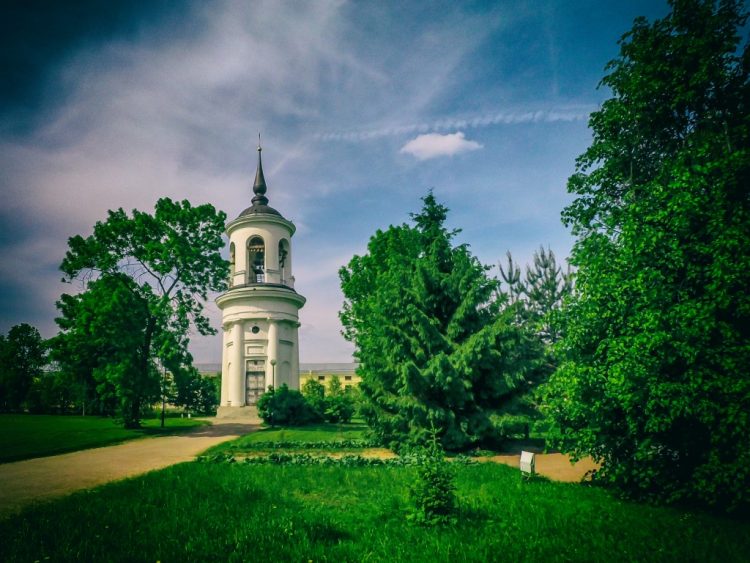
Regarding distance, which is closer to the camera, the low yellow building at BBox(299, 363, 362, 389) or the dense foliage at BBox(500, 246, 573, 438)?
the dense foliage at BBox(500, 246, 573, 438)

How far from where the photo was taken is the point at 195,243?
24.1m

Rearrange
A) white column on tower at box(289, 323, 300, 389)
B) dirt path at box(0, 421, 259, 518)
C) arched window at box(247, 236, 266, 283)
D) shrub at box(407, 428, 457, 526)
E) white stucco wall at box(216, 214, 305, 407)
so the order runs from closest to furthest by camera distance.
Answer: shrub at box(407, 428, 457, 526)
dirt path at box(0, 421, 259, 518)
white stucco wall at box(216, 214, 305, 407)
white column on tower at box(289, 323, 300, 389)
arched window at box(247, 236, 266, 283)

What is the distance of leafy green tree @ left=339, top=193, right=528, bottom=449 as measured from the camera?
14.1 m

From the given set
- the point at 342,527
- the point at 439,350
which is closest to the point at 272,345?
the point at 439,350

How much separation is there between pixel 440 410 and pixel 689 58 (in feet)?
36.4

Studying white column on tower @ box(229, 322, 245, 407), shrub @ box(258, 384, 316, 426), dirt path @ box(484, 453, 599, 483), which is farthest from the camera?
white column on tower @ box(229, 322, 245, 407)

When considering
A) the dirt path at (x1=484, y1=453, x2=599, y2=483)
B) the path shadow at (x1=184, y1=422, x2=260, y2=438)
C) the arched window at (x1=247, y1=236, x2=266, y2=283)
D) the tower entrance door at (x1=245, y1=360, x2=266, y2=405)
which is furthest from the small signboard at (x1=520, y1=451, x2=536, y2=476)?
the arched window at (x1=247, y1=236, x2=266, y2=283)

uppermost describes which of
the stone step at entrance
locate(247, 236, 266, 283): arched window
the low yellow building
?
locate(247, 236, 266, 283): arched window

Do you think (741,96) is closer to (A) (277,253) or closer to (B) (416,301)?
(B) (416,301)

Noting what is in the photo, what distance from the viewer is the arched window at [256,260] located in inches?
1282

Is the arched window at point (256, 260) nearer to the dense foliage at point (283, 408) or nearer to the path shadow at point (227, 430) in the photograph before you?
the dense foliage at point (283, 408)

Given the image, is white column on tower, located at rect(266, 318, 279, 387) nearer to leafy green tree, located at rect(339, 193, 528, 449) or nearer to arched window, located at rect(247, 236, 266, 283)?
arched window, located at rect(247, 236, 266, 283)

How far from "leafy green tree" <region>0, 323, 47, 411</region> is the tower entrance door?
2276 centimetres

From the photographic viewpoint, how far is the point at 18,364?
48.1 m
